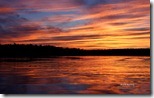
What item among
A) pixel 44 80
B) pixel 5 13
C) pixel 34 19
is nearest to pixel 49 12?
pixel 34 19

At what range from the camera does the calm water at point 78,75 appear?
3057 millimetres

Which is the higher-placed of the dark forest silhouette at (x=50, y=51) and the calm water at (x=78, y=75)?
the dark forest silhouette at (x=50, y=51)

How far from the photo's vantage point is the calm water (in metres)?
3.06

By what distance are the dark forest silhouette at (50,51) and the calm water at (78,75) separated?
38 mm

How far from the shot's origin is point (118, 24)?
3.09 metres

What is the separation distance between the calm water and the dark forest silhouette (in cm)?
4

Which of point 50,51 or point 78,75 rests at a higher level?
point 50,51

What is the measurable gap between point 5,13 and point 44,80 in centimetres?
64

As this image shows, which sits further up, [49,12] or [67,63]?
[49,12]

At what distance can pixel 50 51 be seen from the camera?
312 centimetres

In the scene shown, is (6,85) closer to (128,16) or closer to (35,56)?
(35,56)

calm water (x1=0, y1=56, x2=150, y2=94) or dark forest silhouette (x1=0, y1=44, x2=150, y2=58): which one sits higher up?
dark forest silhouette (x1=0, y1=44, x2=150, y2=58)

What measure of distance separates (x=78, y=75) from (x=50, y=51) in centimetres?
30

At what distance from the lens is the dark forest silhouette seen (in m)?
3.06
